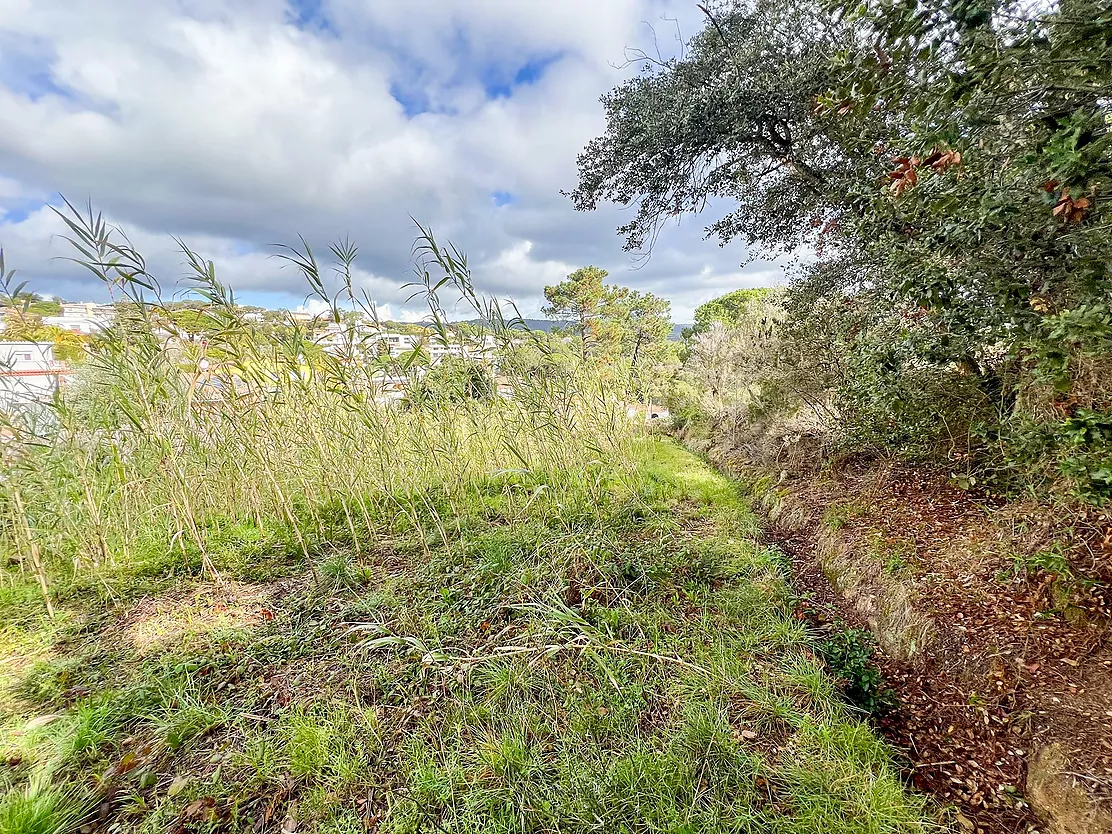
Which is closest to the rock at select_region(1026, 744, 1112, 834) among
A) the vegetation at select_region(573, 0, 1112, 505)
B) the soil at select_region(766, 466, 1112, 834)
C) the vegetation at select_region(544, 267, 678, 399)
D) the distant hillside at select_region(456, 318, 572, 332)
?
the soil at select_region(766, 466, 1112, 834)

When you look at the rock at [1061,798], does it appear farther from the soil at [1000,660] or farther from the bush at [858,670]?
the bush at [858,670]

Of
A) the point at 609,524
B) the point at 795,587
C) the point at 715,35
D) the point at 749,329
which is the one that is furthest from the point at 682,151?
the point at 795,587

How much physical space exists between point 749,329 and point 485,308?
4385mm

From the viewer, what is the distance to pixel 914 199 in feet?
6.30

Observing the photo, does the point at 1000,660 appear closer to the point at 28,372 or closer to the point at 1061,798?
the point at 1061,798

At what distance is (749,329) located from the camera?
539 centimetres

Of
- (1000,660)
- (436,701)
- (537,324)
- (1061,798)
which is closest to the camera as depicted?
(1061,798)

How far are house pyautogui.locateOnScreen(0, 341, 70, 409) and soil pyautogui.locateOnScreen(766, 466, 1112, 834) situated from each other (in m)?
4.23

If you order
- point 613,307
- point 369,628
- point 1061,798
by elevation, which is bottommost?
point 1061,798

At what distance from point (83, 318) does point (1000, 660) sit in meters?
4.60

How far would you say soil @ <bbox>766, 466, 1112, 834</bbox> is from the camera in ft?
4.32

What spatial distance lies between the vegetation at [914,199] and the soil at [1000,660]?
0.36 metres

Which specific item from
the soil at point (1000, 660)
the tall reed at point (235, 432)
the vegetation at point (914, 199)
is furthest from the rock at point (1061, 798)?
the tall reed at point (235, 432)

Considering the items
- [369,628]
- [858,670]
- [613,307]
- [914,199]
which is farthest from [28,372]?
[613,307]
